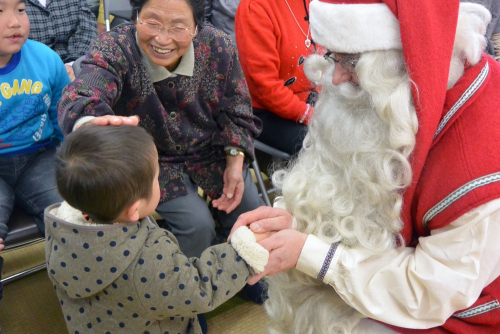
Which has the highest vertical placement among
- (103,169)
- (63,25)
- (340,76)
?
(340,76)

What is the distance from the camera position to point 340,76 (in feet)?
4.06

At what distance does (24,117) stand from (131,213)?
119 cm

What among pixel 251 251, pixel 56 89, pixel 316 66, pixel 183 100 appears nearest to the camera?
pixel 251 251

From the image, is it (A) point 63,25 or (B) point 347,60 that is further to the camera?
(A) point 63,25

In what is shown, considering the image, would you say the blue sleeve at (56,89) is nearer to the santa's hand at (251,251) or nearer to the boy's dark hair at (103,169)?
the boy's dark hair at (103,169)

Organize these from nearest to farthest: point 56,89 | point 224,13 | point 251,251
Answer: point 251,251
point 56,89
point 224,13

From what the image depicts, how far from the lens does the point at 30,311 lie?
2148mm

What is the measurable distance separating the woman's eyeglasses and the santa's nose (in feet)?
2.35

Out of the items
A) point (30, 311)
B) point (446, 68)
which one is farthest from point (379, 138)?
point (30, 311)

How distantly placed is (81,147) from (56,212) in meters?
0.28

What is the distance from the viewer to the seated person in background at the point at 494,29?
2.77 m

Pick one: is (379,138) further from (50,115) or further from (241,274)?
(50,115)

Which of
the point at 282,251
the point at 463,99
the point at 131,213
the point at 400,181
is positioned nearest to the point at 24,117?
the point at 131,213

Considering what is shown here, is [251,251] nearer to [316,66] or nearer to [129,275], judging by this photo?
[129,275]
